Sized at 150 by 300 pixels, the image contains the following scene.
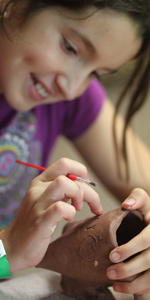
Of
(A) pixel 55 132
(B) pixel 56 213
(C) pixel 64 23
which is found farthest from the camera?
(A) pixel 55 132

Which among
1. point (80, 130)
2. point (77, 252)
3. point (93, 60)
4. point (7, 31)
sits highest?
point (7, 31)

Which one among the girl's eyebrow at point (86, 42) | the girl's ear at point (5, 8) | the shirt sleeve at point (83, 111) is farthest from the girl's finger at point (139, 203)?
the shirt sleeve at point (83, 111)

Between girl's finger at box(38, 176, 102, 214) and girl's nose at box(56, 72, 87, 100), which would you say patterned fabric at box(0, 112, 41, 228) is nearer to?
girl's nose at box(56, 72, 87, 100)

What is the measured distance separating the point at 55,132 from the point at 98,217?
506 mm

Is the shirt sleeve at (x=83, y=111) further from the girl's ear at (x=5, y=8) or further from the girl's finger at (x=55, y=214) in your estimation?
the girl's finger at (x=55, y=214)

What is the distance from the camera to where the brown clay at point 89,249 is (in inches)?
18.5

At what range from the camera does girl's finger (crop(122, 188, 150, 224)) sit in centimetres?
48

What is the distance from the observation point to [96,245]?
47 cm

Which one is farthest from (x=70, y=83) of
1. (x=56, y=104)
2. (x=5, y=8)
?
(x=56, y=104)

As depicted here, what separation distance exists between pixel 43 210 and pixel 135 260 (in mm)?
129

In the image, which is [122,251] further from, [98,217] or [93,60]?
[93,60]

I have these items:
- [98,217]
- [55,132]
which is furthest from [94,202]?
[55,132]

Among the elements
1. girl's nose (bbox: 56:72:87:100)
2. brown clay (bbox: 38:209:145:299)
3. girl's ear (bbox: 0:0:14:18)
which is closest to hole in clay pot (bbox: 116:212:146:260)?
brown clay (bbox: 38:209:145:299)

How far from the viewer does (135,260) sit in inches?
18.4
